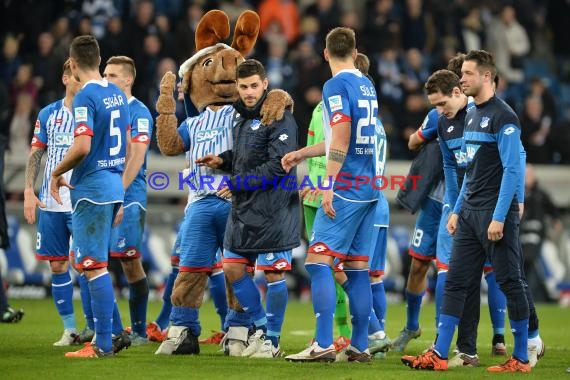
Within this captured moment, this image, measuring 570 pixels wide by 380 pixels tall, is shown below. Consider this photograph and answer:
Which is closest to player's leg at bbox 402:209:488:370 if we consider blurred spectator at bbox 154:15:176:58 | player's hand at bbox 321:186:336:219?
player's hand at bbox 321:186:336:219

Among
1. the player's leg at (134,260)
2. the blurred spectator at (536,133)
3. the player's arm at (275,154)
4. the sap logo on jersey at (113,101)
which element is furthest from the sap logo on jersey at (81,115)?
the blurred spectator at (536,133)

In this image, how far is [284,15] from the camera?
811 inches

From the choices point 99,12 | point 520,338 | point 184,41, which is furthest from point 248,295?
point 99,12

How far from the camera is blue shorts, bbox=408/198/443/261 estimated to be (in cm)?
1116

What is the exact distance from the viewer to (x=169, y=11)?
20594mm

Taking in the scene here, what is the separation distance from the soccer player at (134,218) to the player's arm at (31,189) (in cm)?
82

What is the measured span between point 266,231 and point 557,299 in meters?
9.36

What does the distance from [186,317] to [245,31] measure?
2744mm

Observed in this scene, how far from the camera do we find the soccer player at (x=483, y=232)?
888 centimetres

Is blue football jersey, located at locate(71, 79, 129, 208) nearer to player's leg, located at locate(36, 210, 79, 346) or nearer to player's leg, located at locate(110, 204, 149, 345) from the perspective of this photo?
player's leg, located at locate(110, 204, 149, 345)

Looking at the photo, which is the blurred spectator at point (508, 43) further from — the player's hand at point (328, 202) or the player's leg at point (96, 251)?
the player's leg at point (96, 251)

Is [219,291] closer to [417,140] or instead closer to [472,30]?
[417,140]

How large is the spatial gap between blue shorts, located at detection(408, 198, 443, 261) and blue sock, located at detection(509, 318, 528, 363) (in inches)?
86.5

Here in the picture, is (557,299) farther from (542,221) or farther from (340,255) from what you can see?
(340,255)
